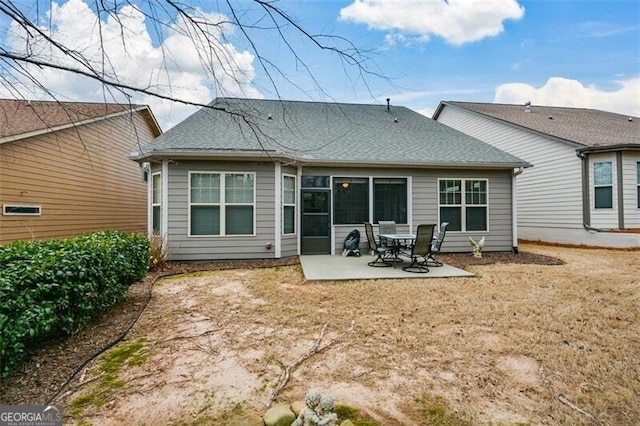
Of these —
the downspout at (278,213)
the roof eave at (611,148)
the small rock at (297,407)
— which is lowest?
the small rock at (297,407)

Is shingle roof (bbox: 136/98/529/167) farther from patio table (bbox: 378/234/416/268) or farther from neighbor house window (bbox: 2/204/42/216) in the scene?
neighbor house window (bbox: 2/204/42/216)

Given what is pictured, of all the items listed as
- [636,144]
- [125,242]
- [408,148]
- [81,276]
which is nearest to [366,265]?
[408,148]

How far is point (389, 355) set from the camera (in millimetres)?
3025

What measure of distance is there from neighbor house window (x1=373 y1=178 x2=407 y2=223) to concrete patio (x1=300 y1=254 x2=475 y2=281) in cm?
154

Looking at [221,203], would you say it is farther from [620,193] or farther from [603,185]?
[620,193]

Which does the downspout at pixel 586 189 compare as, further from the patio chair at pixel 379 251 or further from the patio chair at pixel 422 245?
the patio chair at pixel 379 251

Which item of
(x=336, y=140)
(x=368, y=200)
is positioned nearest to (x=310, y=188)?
(x=368, y=200)

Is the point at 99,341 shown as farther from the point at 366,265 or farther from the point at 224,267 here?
the point at 366,265

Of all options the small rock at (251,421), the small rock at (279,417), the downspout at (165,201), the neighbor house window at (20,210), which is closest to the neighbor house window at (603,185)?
the small rock at (279,417)

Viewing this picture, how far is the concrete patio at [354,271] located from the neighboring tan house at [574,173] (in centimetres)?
691

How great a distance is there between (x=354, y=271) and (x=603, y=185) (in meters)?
9.44

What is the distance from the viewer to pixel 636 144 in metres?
9.70

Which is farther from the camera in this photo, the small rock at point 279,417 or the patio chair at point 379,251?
the patio chair at point 379,251

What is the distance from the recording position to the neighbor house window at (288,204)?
8.28 meters
